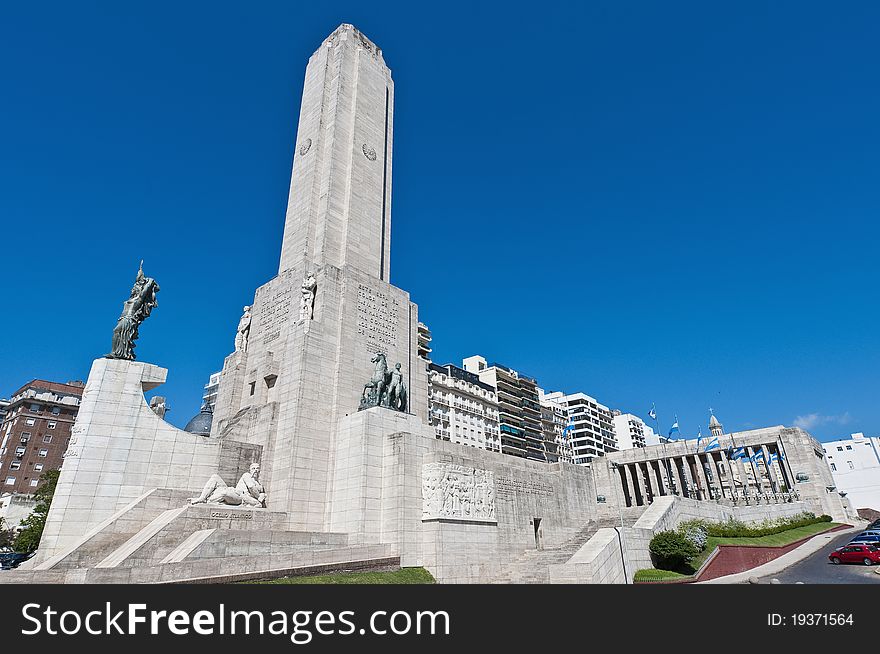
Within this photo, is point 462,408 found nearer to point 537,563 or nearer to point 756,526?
point 756,526

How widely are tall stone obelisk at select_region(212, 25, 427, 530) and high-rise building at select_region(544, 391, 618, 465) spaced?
6135 centimetres

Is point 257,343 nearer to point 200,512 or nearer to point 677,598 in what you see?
point 200,512

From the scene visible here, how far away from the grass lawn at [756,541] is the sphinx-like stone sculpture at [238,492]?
16.3 metres

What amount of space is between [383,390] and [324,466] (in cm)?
454

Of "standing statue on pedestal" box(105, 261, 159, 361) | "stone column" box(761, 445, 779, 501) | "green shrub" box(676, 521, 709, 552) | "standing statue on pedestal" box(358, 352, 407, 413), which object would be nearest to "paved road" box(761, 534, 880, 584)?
"green shrub" box(676, 521, 709, 552)

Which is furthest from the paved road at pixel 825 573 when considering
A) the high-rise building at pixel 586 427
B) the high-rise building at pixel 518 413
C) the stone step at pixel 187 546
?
the high-rise building at pixel 586 427

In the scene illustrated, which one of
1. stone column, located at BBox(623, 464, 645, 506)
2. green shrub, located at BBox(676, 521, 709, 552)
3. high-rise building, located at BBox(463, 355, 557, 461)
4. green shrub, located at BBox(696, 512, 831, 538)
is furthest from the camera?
high-rise building, located at BBox(463, 355, 557, 461)

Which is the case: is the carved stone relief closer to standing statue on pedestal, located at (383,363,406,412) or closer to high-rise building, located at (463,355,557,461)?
standing statue on pedestal, located at (383,363,406,412)

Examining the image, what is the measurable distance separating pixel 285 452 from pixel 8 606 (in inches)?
620

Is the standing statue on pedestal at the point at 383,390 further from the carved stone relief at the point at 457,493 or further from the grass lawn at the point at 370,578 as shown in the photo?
the grass lawn at the point at 370,578

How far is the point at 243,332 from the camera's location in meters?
31.4

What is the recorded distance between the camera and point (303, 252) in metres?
31.7

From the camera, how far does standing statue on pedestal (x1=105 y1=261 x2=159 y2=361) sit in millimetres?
22984

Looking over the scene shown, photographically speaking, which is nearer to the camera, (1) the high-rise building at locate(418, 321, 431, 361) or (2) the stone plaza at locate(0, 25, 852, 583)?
(2) the stone plaza at locate(0, 25, 852, 583)
